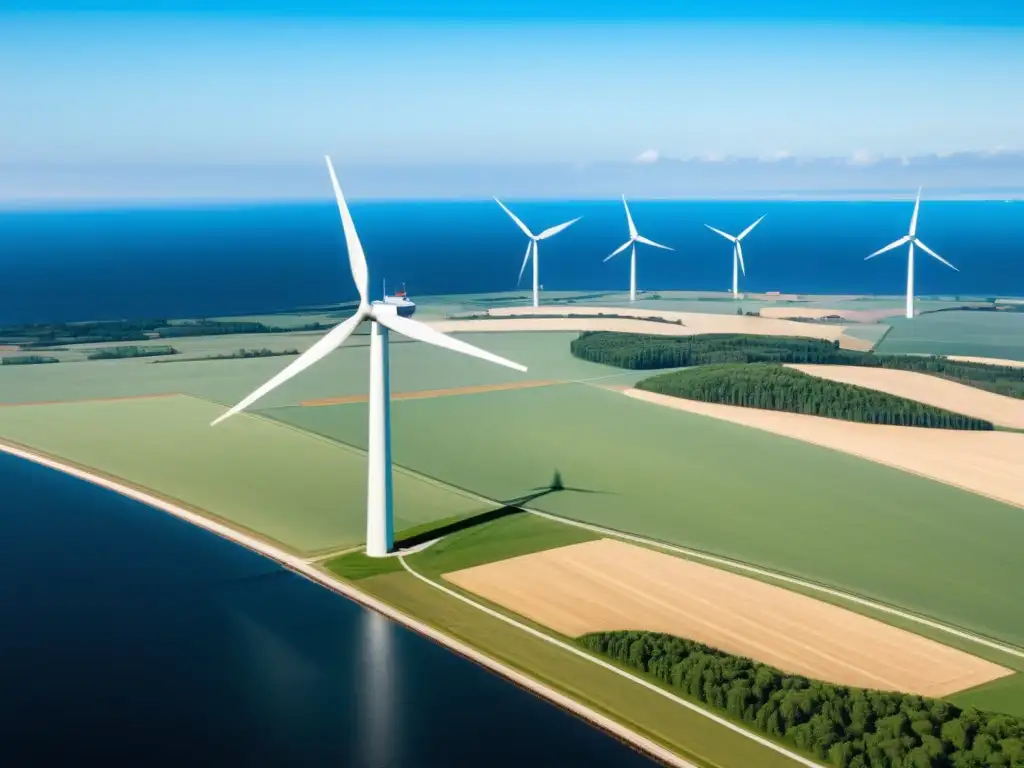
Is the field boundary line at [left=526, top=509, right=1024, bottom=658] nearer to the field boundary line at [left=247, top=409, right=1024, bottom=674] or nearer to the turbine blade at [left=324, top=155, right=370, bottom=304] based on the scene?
the field boundary line at [left=247, top=409, right=1024, bottom=674]

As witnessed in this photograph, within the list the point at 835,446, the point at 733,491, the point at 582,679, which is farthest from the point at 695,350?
the point at 582,679

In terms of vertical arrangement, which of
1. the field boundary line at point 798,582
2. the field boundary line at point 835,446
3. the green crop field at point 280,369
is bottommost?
the field boundary line at point 798,582

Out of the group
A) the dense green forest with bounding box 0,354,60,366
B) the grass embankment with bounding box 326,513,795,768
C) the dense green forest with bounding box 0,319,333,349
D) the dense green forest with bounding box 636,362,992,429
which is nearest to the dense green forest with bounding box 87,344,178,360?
the dense green forest with bounding box 0,354,60,366

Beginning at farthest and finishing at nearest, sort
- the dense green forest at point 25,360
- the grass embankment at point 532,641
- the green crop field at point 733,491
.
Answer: the dense green forest at point 25,360
the green crop field at point 733,491
the grass embankment at point 532,641

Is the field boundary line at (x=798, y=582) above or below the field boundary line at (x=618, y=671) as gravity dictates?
above

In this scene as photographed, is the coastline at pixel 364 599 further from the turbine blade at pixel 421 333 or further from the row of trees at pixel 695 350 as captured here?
the row of trees at pixel 695 350

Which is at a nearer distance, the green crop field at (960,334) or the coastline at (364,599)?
the coastline at (364,599)

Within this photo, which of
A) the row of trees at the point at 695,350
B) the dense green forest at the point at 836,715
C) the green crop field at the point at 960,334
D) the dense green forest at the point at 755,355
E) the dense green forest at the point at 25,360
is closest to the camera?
the dense green forest at the point at 836,715

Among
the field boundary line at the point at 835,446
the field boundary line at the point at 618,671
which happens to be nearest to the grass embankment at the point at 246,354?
the field boundary line at the point at 835,446

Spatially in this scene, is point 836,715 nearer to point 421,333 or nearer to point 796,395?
point 421,333
